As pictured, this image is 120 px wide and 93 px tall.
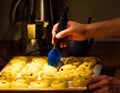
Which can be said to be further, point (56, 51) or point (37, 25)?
point (37, 25)

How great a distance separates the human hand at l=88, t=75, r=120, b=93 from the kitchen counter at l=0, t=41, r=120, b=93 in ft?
0.93

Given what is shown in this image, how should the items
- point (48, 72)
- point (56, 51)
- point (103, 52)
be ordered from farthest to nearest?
Result: point (103, 52) → point (56, 51) → point (48, 72)

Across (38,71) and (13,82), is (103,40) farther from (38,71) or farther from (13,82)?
(13,82)

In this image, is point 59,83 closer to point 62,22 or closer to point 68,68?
point 68,68

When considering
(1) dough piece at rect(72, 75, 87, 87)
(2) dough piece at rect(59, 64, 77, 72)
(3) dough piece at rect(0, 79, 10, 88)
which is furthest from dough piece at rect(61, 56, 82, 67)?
(3) dough piece at rect(0, 79, 10, 88)

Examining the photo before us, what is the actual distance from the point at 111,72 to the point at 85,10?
2.46ft

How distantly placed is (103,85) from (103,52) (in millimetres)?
803

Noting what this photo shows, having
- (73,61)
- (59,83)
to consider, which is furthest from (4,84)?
(73,61)

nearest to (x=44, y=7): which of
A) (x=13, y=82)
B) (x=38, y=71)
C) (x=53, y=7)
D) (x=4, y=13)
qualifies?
(x=53, y=7)

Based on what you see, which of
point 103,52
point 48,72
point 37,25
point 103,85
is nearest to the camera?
point 103,85

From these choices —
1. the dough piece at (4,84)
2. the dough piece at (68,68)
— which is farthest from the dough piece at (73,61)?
the dough piece at (4,84)

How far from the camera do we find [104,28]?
1.58 metres

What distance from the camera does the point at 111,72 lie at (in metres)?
1.60

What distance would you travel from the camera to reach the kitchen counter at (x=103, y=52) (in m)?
1.65
